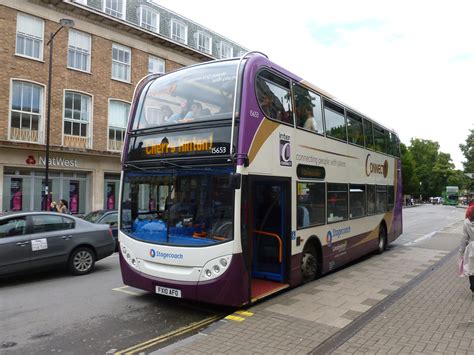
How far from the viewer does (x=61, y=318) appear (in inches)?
227

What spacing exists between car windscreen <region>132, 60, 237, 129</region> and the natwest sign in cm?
1500

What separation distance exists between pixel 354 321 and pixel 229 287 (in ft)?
5.87

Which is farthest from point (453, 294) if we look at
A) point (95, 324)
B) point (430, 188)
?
point (430, 188)

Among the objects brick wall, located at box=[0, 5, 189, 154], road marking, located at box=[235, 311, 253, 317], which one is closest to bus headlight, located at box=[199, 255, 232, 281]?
road marking, located at box=[235, 311, 253, 317]

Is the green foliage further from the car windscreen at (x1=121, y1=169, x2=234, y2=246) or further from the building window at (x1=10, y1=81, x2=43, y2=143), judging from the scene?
the car windscreen at (x1=121, y1=169, x2=234, y2=246)

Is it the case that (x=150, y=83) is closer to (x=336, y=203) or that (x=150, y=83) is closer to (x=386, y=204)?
(x=336, y=203)

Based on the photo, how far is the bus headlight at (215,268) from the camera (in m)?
5.54

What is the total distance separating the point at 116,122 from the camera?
23.5 m

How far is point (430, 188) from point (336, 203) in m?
96.9

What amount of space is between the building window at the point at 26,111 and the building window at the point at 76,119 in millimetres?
1408

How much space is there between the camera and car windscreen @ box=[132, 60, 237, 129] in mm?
6016

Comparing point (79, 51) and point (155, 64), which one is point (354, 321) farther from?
point (155, 64)

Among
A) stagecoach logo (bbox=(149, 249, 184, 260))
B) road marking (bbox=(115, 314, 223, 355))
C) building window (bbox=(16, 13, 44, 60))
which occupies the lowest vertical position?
road marking (bbox=(115, 314, 223, 355))

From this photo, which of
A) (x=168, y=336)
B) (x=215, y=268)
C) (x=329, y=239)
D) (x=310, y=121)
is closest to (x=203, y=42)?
(x=310, y=121)
